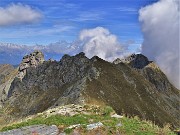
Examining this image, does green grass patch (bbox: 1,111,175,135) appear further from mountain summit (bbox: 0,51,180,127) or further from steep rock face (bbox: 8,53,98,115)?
steep rock face (bbox: 8,53,98,115)

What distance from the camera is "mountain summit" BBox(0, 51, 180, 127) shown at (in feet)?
368

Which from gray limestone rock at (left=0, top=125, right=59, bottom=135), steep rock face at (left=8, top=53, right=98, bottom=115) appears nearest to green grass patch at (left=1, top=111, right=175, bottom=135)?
gray limestone rock at (left=0, top=125, right=59, bottom=135)

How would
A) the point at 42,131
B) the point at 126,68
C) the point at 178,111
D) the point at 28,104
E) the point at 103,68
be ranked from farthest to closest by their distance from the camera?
1. the point at 178,111
2. the point at 126,68
3. the point at 28,104
4. the point at 103,68
5. the point at 42,131

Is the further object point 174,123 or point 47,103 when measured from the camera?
point 174,123

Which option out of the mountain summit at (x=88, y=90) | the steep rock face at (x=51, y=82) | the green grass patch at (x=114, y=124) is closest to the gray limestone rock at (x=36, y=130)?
the green grass patch at (x=114, y=124)

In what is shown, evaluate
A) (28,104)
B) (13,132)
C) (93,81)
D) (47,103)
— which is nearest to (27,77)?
(28,104)

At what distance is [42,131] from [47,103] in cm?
9634

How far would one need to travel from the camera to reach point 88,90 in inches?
4284

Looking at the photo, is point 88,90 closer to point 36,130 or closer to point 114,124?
point 114,124

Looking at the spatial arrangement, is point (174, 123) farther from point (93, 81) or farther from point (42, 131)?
point (42, 131)

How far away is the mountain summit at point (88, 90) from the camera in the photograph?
112 metres

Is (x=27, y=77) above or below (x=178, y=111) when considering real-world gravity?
above

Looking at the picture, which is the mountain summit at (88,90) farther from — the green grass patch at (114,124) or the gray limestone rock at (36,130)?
the gray limestone rock at (36,130)

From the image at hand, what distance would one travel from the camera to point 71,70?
145 metres
